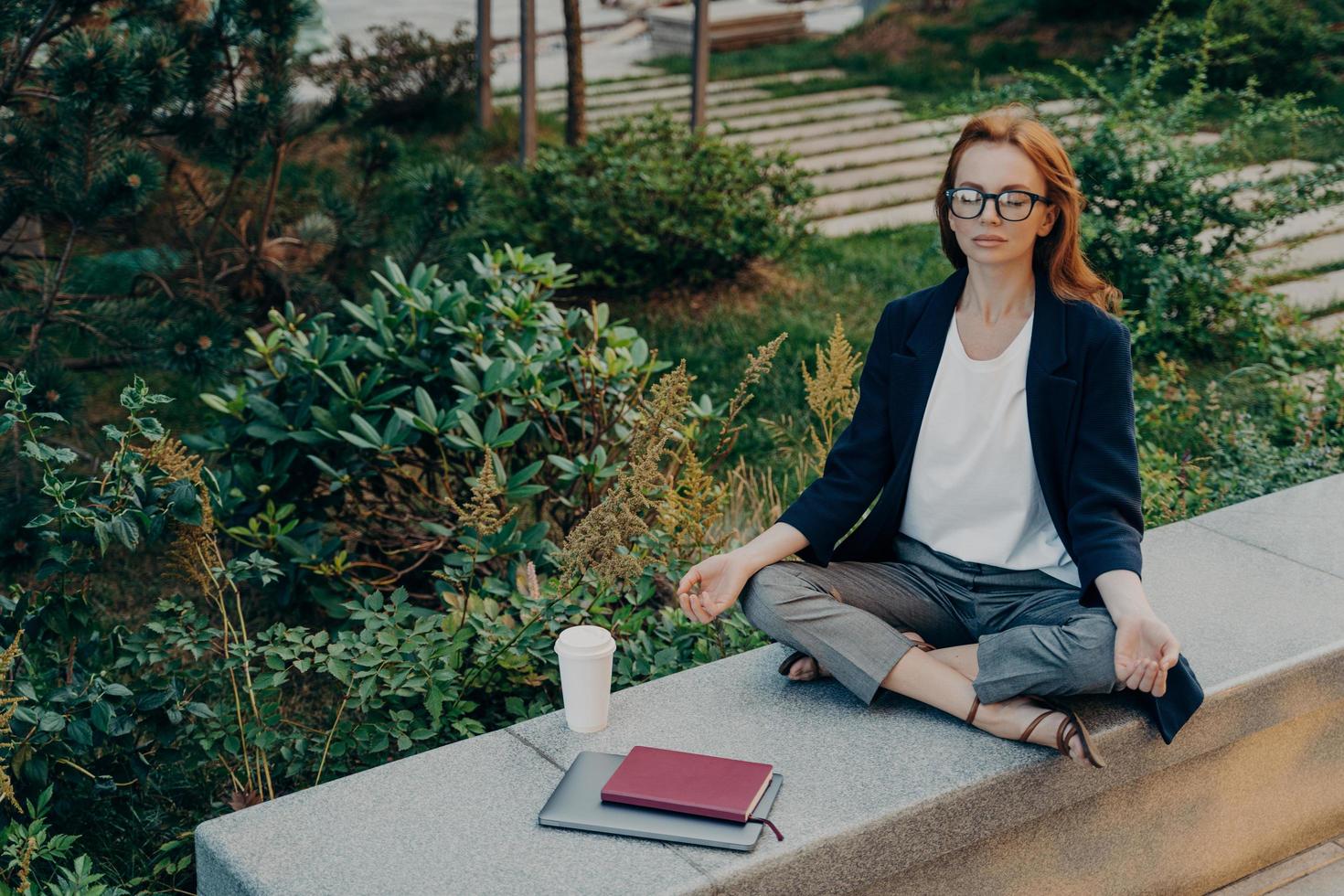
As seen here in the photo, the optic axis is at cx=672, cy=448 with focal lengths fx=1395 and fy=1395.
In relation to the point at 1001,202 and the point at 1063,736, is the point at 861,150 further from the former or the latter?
the point at 1063,736

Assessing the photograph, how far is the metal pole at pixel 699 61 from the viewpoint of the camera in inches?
304

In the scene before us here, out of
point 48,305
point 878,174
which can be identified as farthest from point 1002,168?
point 878,174

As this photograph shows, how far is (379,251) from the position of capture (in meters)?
5.54

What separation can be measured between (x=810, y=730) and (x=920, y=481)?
613 mm

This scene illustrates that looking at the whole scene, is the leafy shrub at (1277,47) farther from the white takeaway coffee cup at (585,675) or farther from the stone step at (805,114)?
the white takeaway coffee cup at (585,675)

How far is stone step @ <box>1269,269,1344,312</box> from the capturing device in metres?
6.59

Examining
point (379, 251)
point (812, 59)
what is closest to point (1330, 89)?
point (812, 59)

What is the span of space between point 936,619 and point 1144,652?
1.69 ft

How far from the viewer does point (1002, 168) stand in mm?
2809

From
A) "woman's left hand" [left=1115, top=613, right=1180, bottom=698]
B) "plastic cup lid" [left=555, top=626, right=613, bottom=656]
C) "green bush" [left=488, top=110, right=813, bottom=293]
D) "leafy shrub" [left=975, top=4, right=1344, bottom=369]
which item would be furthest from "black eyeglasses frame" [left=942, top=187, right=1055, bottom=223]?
"green bush" [left=488, top=110, right=813, bottom=293]

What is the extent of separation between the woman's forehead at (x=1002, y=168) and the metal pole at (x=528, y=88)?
484 centimetres

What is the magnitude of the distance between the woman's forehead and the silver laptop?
1252mm

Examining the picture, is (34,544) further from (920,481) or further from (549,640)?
(920,481)

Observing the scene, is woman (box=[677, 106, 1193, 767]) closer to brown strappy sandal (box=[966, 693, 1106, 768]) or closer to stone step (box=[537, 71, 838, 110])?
brown strappy sandal (box=[966, 693, 1106, 768])
